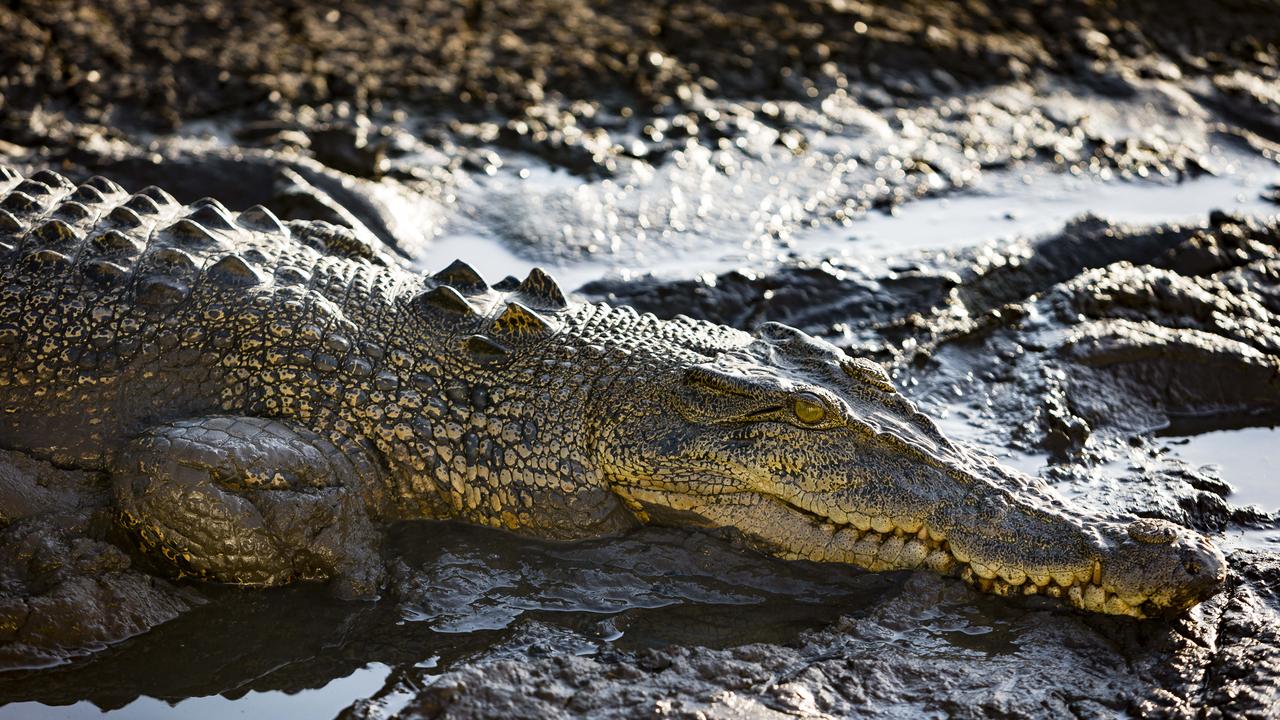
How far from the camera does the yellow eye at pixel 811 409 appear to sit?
4.11 metres

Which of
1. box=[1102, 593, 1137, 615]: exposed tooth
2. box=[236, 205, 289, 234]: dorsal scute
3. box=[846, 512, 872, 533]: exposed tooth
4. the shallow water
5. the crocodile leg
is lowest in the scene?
the shallow water

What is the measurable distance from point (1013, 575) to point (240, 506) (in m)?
2.41

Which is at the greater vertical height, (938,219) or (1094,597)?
(1094,597)

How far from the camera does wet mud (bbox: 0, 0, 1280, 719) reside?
372 centimetres

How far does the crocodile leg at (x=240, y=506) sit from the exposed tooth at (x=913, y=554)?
170cm

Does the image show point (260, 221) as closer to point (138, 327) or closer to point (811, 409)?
point (138, 327)

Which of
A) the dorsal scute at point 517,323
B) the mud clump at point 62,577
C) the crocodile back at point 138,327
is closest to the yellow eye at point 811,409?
the dorsal scute at point 517,323

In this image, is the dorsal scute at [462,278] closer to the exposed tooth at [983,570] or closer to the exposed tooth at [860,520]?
the exposed tooth at [860,520]

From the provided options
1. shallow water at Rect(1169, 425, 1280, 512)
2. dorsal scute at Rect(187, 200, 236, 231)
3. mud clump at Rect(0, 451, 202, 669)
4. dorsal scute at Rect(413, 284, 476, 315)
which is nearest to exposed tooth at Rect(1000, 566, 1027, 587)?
shallow water at Rect(1169, 425, 1280, 512)

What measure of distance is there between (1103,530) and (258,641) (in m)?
2.62

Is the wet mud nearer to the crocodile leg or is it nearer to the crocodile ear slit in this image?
the crocodile leg

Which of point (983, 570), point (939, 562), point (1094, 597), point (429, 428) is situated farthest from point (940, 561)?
point (429, 428)

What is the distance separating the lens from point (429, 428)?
425 cm

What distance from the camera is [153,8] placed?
827cm
